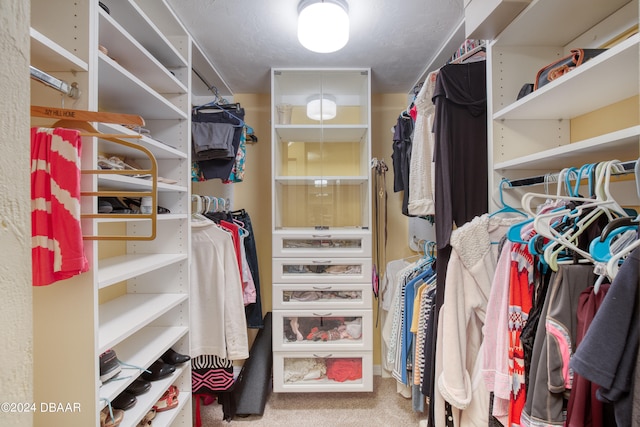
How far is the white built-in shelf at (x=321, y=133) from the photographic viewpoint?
199cm

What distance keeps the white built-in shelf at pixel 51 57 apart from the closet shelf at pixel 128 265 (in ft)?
2.24

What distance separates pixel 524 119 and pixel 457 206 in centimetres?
43

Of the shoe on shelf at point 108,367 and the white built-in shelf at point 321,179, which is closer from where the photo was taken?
the shoe on shelf at point 108,367

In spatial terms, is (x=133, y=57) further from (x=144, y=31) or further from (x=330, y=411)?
(x=330, y=411)

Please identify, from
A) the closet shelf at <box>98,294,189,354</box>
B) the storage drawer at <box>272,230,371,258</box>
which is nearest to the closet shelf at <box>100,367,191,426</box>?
the closet shelf at <box>98,294,189,354</box>

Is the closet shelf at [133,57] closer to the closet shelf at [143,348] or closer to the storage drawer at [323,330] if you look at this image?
the closet shelf at [143,348]

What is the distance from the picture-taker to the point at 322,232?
6.28 ft

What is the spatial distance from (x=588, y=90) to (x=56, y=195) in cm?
161

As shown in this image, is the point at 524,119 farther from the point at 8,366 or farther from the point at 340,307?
the point at 8,366

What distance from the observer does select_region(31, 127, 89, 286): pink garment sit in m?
0.76

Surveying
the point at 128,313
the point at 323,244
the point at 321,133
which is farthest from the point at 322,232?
the point at 128,313

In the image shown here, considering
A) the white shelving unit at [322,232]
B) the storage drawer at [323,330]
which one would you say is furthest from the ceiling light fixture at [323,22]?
the storage drawer at [323,330]

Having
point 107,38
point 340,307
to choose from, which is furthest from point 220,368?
point 107,38

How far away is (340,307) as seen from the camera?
1.85 metres
